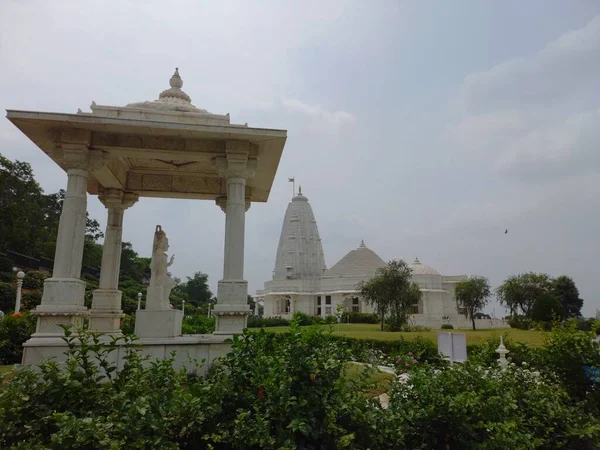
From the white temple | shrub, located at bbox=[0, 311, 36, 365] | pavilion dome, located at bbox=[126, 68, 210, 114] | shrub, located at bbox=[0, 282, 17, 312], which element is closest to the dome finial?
pavilion dome, located at bbox=[126, 68, 210, 114]

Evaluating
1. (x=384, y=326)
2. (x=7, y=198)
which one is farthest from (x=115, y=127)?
(x=7, y=198)

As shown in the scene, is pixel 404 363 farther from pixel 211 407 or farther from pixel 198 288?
pixel 198 288

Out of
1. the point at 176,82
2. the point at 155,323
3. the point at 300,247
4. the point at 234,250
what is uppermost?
the point at 300,247

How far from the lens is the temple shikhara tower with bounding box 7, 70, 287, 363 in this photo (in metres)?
7.72

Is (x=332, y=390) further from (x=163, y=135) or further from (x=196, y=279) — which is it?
(x=196, y=279)

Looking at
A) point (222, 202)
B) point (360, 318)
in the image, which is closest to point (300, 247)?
point (360, 318)

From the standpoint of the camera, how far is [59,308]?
7531 millimetres

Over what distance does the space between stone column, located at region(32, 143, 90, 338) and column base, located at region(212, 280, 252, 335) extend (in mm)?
2455

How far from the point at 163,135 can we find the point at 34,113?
2285 mm

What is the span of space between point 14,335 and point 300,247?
47577 millimetres

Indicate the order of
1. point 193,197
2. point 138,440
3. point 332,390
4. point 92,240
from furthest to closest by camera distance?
point 92,240 < point 193,197 < point 332,390 < point 138,440

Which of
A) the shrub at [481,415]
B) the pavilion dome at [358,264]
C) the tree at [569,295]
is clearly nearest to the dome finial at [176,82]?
the shrub at [481,415]

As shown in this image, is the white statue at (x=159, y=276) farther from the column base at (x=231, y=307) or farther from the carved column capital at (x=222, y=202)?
the column base at (x=231, y=307)

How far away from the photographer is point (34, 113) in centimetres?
788
